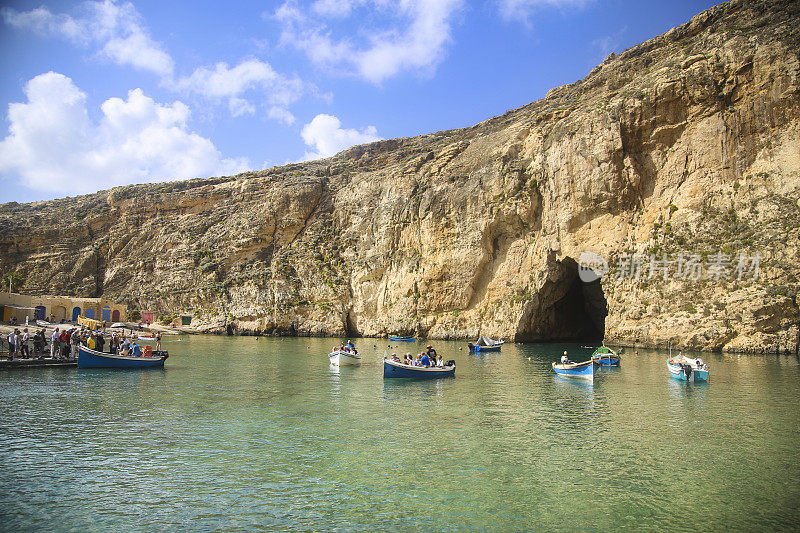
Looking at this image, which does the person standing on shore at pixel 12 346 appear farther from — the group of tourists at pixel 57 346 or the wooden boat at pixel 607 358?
the wooden boat at pixel 607 358

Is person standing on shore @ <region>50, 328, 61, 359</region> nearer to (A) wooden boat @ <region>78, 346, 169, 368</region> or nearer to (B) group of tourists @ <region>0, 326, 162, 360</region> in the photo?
(B) group of tourists @ <region>0, 326, 162, 360</region>

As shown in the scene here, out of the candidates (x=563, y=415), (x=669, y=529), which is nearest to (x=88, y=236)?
(x=563, y=415)

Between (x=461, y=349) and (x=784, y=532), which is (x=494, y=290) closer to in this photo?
(x=461, y=349)

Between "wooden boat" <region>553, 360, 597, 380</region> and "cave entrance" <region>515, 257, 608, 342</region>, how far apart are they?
27812mm

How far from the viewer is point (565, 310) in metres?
67.8

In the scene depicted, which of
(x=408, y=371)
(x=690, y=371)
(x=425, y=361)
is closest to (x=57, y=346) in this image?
(x=408, y=371)

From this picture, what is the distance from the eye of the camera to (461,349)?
2110 inches

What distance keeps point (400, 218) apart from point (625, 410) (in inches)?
2167

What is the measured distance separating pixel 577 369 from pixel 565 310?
1527 inches

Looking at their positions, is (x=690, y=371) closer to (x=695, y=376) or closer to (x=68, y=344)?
(x=695, y=376)

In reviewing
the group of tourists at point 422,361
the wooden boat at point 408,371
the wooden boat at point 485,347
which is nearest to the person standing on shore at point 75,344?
the wooden boat at point 408,371

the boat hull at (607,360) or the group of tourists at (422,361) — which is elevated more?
the group of tourists at (422,361)

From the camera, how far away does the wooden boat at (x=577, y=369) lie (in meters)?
29.7

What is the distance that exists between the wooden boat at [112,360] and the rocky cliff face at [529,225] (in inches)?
1537
